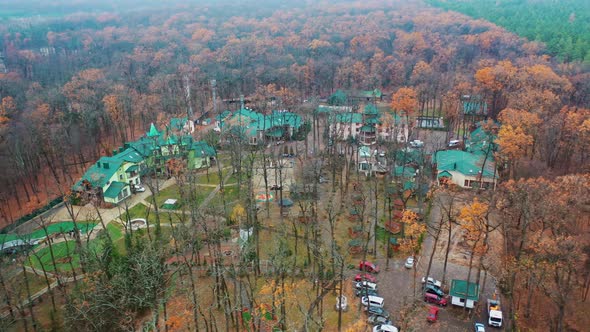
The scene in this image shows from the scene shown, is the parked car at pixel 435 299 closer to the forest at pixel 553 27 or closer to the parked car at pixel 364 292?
the parked car at pixel 364 292

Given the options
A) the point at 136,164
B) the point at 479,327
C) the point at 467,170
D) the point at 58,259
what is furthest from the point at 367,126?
the point at 58,259

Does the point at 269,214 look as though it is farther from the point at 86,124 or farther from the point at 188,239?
the point at 86,124

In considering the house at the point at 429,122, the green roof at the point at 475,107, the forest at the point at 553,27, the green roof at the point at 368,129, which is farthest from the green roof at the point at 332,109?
the forest at the point at 553,27

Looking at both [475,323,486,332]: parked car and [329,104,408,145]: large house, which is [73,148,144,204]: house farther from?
[475,323,486,332]: parked car

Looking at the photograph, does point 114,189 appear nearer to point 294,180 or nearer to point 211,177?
point 211,177

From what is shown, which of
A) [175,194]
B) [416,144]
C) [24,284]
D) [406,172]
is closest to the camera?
[24,284]

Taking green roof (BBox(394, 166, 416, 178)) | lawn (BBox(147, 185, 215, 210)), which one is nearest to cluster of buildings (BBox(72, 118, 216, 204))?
lawn (BBox(147, 185, 215, 210))
